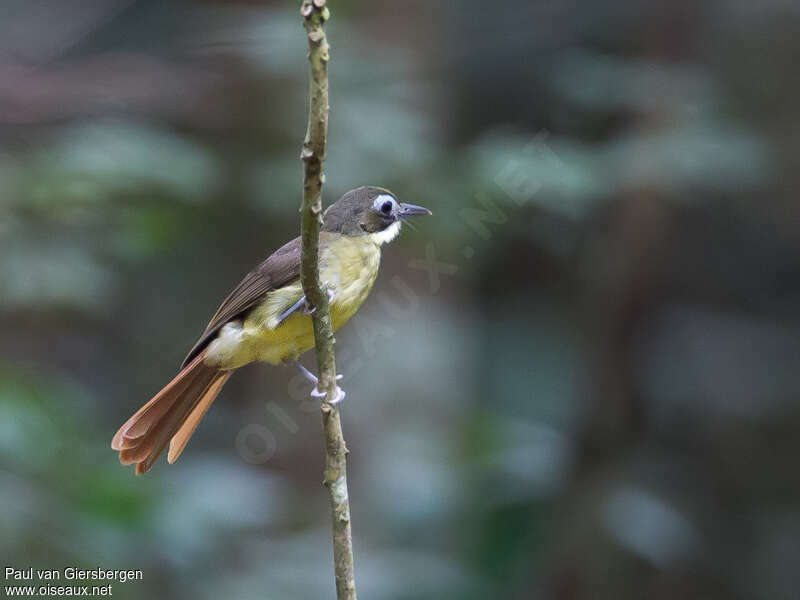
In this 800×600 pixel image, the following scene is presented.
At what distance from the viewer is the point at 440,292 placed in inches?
211

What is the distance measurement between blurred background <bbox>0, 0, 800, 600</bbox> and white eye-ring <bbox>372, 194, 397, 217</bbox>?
0.82m

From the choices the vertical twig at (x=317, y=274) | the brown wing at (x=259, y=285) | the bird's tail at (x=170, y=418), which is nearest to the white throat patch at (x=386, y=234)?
the brown wing at (x=259, y=285)

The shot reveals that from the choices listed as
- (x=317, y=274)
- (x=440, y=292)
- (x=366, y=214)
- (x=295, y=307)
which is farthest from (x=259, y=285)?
(x=440, y=292)

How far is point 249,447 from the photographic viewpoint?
15.8 ft

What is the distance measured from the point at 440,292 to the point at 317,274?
3180 millimetres

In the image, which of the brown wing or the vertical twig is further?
the brown wing

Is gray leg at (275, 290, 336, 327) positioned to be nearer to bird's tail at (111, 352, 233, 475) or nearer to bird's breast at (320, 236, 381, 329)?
bird's breast at (320, 236, 381, 329)

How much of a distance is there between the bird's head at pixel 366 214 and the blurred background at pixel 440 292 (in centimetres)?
82

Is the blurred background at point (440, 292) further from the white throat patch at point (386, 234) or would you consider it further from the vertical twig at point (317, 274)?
the vertical twig at point (317, 274)

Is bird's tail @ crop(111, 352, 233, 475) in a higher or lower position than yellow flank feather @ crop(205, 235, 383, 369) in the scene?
lower

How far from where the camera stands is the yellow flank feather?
116 inches

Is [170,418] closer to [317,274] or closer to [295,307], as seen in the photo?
[295,307]

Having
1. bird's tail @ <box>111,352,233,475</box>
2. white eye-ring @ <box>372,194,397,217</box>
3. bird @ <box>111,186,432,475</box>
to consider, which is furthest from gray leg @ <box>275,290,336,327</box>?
white eye-ring @ <box>372,194,397,217</box>

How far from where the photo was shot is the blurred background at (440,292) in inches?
154
